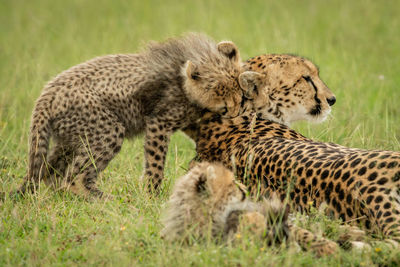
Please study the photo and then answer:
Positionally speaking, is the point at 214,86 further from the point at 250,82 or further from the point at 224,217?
the point at 224,217

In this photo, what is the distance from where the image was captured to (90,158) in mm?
4266

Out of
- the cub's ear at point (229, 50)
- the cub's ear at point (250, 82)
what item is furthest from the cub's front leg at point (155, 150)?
the cub's ear at point (229, 50)

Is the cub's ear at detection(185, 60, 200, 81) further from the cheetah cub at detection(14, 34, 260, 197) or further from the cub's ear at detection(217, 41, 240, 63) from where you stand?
the cub's ear at detection(217, 41, 240, 63)

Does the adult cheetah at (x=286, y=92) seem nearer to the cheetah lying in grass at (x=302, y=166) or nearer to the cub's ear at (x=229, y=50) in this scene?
the cheetah lying in grass at (x=302, y=166)

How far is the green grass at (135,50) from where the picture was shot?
298cm

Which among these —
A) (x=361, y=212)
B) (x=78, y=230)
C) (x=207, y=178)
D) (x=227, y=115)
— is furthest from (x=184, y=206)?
(x=227, y=115)

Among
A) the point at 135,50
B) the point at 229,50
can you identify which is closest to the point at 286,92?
the point at 229,50

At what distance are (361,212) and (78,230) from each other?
150 cm

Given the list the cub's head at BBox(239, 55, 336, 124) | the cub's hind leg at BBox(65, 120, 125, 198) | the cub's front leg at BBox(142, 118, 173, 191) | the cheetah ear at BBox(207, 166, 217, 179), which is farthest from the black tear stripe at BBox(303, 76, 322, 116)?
the cheetah ear at BBox(207, 166, 217, 179)

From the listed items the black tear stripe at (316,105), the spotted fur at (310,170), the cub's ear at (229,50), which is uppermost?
the cub's ear at (229,50)

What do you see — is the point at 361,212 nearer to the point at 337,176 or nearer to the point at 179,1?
the point at 337,176

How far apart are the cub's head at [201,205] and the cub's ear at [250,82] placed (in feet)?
4.39

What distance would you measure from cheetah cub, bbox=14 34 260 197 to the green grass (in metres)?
0.17

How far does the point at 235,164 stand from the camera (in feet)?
13.0
